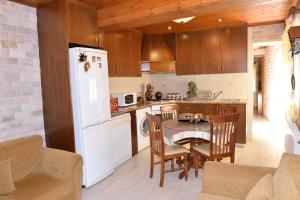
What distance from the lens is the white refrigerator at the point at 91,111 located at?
3.05 meters

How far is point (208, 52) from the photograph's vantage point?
535cm

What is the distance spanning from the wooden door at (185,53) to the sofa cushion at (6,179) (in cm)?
424

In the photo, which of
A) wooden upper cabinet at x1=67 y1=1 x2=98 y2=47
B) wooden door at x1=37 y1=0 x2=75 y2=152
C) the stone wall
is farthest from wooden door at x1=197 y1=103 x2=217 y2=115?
the stone wall

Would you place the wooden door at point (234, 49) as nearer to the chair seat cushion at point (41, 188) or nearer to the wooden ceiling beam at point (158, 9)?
the wooden ceiling beam at point (158, 9)

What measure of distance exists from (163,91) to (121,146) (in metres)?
2.45

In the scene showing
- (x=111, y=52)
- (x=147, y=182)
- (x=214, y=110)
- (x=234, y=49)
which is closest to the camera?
(x=147, y=182)

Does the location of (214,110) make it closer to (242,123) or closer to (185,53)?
(242,123)

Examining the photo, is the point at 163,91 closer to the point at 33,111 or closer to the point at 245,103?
the point at 245,103

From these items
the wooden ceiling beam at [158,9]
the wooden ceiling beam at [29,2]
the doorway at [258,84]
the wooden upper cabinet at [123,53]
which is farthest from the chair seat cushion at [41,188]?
the doorway at [258,84]

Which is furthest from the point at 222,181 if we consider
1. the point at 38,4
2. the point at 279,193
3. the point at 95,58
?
the point at 38,4

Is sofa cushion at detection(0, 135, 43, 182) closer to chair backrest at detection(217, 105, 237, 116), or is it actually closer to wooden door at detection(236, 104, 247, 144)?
chair backrest at detection(217, 105, 237, 116)

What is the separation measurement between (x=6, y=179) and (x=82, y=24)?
214 cm

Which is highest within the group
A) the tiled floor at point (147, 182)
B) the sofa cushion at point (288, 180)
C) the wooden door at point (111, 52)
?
the wooden door at point (111, 52)

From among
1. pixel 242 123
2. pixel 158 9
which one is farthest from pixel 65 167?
pixel 242 123
